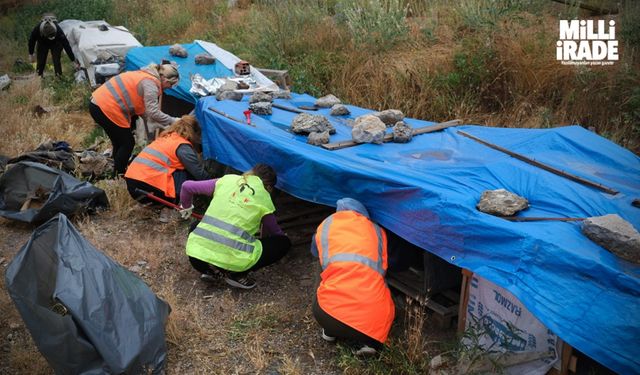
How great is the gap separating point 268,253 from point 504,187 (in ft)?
5.90

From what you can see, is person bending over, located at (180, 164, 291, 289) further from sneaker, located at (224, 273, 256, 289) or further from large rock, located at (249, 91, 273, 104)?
large rock, located at (249, 91, 273, 104)

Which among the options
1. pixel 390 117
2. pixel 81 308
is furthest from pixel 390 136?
pixel 81 308

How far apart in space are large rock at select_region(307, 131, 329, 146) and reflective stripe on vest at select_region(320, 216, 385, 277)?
3.29 feet

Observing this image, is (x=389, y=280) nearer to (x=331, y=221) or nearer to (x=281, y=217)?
(x=331, y=221)

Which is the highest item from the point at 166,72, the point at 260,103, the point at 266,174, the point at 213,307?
the point at 166,72

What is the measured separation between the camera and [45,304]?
10.7 feet

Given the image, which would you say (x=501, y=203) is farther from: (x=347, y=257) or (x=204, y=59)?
(x=204, y=59)

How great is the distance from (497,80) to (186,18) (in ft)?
26.0

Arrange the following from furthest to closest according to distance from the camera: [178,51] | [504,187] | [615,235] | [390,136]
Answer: [178,51] < [390,136] < [504,187] < [615,235]

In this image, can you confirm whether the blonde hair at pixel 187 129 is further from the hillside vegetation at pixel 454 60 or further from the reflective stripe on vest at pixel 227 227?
the hillside vegetation at pixel 454 60

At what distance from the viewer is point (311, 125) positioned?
4828 mm

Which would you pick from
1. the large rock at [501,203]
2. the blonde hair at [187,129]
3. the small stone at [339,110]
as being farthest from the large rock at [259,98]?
the large rock at [501,203]

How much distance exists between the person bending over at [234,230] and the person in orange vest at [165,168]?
1116 millimetres

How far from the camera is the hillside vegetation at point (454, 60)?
6047mm
